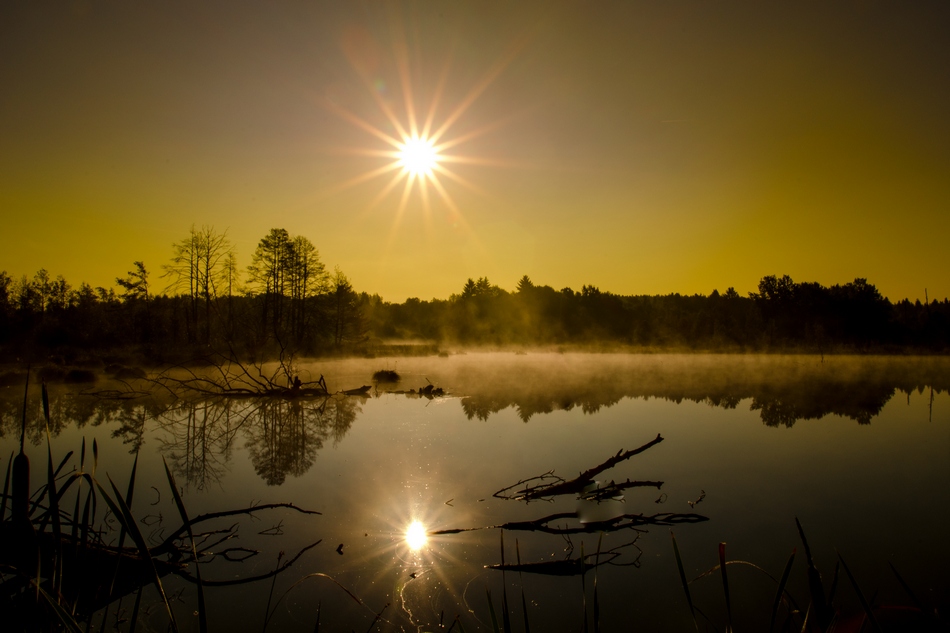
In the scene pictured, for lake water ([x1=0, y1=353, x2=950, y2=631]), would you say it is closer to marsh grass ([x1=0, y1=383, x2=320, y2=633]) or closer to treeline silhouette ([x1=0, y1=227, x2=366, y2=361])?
marsh grass ([x1=0, y1=383, x2=320, y2=633])

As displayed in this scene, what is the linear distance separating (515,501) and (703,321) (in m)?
64.6

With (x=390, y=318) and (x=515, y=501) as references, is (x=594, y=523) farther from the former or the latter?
(x=390, y=318)

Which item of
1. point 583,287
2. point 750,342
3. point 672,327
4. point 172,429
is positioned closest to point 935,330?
point 750,342

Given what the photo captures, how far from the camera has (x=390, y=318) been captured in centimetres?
8869

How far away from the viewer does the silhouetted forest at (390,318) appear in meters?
32.2

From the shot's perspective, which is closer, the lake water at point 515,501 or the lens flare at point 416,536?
the lake water at point 515,501

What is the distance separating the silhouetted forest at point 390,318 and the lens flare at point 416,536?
12577 mm

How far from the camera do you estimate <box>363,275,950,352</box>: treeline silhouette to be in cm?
5500

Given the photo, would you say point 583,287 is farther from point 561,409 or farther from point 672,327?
point 561,409

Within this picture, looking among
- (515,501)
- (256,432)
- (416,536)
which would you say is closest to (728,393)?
(515,501)

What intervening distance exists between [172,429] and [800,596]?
37.9 feet

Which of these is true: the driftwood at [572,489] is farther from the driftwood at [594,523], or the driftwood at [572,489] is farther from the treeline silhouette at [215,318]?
the treeline silhouette at [215,318]

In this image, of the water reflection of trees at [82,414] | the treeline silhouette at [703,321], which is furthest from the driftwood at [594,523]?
the treeline silhouette at [703,321]

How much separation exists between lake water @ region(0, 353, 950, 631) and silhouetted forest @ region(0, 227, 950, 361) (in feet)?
24.2
